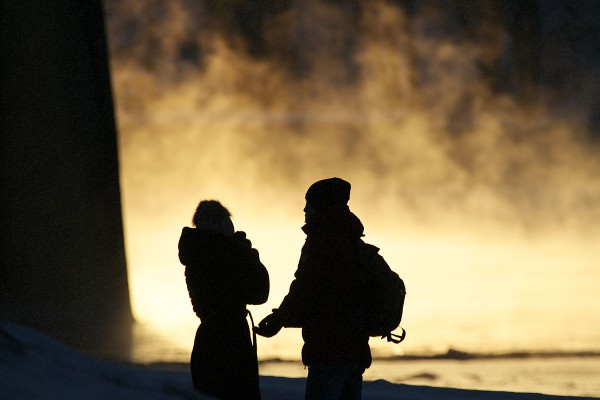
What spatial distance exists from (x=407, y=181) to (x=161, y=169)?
10.4ft

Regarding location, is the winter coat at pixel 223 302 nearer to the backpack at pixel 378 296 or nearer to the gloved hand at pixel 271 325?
the gloved hand at pixel 271 325

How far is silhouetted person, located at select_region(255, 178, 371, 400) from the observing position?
13.9 ft

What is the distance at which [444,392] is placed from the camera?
249 inches

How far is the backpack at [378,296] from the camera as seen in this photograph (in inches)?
167

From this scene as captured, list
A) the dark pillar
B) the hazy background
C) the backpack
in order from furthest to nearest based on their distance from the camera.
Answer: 1. the hazy background
2. the dark pillar
3. the backpack

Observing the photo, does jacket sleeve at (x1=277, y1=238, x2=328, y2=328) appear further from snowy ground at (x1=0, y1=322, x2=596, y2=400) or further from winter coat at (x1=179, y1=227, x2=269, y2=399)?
snowy ground at (x1=0, y1=322, x2=596, y2=400)

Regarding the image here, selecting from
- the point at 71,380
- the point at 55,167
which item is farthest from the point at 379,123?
the point at 71,380

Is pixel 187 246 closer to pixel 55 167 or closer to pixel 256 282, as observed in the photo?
pixel 256 282

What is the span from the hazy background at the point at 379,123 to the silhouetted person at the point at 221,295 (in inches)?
370

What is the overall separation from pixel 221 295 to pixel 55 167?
5.99 m

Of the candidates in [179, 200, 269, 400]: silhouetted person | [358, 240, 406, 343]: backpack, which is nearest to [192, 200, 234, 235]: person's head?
[179, 200, 269, 400]: silhouetted person

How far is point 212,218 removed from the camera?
14.9 ft

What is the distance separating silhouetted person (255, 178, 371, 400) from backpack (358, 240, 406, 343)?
0.03 meters

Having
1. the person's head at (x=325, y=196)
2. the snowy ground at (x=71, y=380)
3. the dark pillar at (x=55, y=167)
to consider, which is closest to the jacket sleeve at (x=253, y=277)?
the person's head at (x=325, y=196)
